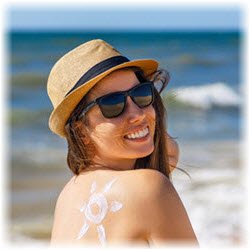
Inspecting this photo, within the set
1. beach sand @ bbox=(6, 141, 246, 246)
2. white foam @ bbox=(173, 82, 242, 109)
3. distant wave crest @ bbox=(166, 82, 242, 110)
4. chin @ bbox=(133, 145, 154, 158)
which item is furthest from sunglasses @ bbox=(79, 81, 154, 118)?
white foam @ bbox=(173, 82, 242, 109)

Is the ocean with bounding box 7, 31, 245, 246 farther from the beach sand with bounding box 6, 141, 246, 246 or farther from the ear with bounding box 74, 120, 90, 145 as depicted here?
the ear with bounding box 74, 120, 90, 145

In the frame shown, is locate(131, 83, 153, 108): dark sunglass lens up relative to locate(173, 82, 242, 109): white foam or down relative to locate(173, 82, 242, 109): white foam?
up

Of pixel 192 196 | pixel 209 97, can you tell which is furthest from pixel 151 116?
pixel 209 97

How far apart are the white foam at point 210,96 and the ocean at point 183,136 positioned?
2cm

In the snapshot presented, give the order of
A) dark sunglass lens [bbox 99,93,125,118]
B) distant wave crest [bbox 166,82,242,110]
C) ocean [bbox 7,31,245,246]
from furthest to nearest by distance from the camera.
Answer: distant wave crest [bbox 166,82,242,110]
ocean [bbox 7,31,245,246]
dark sunglass lens [bbox 99,93,125,118]

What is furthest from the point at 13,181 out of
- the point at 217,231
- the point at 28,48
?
the point at 28,48

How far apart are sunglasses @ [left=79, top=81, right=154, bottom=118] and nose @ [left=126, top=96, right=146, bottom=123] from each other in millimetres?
12

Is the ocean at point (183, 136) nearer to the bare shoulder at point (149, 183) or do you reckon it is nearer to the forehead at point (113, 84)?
the forehead at point (113, 84)

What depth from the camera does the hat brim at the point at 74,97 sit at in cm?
219

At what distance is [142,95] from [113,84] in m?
0.10

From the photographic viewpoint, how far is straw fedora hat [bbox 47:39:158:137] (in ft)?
7.27

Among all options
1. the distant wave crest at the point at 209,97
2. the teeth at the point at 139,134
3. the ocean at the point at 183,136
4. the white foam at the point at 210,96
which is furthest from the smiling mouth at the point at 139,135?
the white foam at the point at 210,96

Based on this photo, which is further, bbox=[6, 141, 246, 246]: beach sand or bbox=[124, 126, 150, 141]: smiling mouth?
bbox=[6, 141, 246, 246]: beach sand

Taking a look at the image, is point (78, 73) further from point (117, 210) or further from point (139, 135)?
point (117, 210)
